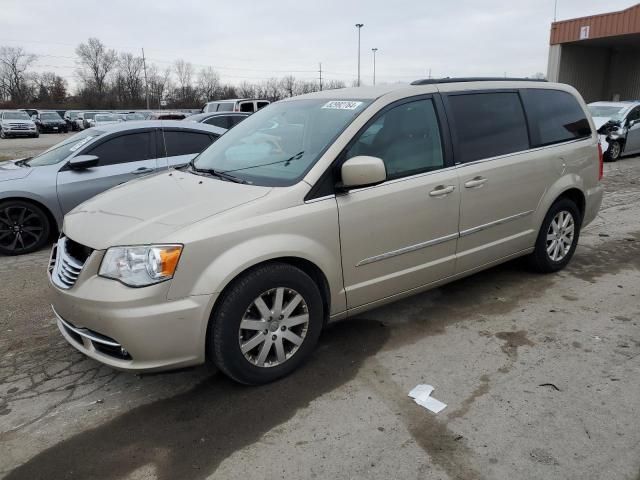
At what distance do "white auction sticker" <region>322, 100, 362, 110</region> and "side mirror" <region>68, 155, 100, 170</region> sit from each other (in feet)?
11.8

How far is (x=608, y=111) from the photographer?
14.2 m

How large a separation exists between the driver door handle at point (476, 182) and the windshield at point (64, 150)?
15.8 feet

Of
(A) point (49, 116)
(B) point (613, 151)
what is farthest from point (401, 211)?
(A) point (49, 116)

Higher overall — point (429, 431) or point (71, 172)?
point (71, 172)

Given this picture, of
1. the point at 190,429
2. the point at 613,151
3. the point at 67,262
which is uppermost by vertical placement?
the point at 67,262

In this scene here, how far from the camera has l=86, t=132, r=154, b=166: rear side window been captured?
6.38 meters

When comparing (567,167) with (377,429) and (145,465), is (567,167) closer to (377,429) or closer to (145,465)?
(377,429)

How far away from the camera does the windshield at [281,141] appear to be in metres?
3.34

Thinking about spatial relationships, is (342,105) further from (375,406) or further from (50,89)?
(50,89)

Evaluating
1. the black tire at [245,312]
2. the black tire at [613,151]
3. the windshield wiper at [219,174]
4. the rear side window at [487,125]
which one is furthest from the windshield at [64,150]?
the black tire at [613,151]

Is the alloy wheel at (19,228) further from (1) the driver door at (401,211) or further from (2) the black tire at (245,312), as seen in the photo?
(1) the driver door at (401,211)

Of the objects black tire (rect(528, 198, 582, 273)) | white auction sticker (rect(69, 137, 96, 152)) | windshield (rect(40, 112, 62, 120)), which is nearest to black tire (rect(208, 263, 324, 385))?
black tire (rect(528, 198, 582, 273))

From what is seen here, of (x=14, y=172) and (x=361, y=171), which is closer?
(x=361, y=171)

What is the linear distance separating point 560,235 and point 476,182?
1.53 m
